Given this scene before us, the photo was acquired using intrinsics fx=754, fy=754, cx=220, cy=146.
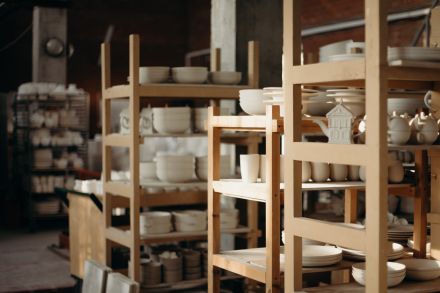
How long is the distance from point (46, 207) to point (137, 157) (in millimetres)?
5150

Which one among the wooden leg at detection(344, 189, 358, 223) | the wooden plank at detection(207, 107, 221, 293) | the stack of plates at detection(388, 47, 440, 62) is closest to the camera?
the stack of plates at detection(388, 47, 440, 62)

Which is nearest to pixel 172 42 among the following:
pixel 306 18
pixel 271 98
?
pixel 306 18

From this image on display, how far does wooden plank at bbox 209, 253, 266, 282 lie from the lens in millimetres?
3971

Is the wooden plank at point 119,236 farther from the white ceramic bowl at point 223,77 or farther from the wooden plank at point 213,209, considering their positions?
the white ceramic bowl at point 223,77

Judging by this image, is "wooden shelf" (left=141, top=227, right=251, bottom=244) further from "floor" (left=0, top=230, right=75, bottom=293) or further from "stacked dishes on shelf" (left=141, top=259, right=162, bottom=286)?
"floor" (left=0, top=230, right=75, bottom=293)

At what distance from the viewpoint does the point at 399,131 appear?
11.5 feet

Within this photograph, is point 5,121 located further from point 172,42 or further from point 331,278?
point 331,278

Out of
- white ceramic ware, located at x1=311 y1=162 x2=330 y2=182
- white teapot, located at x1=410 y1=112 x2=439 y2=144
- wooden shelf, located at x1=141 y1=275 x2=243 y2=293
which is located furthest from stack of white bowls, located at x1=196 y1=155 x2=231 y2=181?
white teapot, located at x1=410 y1=112 x2=439 y2=144

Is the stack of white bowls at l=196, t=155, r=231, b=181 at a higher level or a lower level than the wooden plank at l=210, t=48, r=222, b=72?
lower

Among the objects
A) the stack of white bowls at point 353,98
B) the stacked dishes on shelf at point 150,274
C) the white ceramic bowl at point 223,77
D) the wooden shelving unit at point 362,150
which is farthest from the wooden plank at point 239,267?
the white ceramic bowl at point 223,77

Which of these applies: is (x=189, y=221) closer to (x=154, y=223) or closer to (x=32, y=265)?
(x=154, y=223)

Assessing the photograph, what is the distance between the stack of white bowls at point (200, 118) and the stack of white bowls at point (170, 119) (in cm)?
12

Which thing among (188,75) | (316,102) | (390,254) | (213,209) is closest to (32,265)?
(188,75)

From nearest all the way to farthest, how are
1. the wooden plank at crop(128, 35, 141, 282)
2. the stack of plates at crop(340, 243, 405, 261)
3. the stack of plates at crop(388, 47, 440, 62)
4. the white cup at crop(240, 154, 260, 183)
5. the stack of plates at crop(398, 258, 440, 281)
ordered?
1. the stack of plates at crop(388, 47, 440, 62)
2. the stack of plates at crop(398, 258, 440, 281)
3. the stack of plates at crop(340, 243, 405, 261)
4. the white cup at crop(240, 154, 260, 183)
5. the wooden plank at crop(128, 35, 141, 282)
